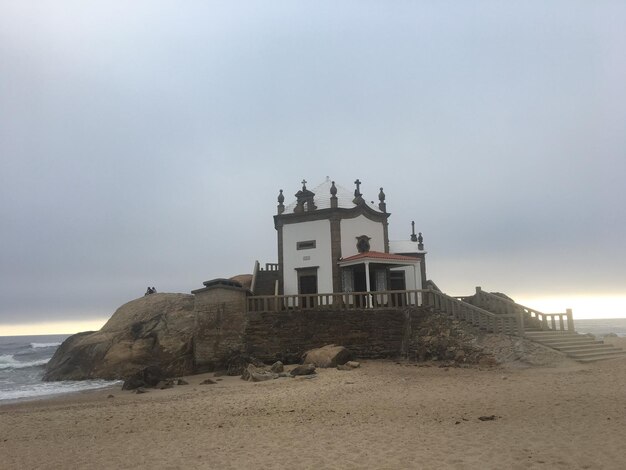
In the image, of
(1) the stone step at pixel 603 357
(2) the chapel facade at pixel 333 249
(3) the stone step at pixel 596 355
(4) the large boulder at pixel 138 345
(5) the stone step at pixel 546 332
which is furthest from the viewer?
(2) the chapel facade at pixel 333 249

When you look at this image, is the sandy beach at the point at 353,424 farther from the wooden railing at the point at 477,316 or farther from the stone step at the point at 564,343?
the wooden railing at the point at 477,316

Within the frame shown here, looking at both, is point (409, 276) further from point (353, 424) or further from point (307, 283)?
point (353, 424)

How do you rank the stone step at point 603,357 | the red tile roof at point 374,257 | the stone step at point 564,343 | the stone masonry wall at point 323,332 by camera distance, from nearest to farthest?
the stone step at point 603,357 < the stone step at point 564,343 < the stone masonry wall at point 323,332 < the red tile roof at point 374,257

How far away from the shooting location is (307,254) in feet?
91.2

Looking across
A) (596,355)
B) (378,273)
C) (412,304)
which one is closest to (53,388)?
(378,273)

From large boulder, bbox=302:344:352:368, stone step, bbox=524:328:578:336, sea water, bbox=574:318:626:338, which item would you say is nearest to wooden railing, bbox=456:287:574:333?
stone step, bbox=524:328:578:336

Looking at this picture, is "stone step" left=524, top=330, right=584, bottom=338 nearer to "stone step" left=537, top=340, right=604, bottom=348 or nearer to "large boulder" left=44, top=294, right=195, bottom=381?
"stone step" left=537, top=340, right=604, bottom=348

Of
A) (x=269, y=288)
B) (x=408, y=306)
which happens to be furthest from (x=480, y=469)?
(x=269, y=288)

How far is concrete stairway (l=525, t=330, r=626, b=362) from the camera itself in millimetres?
17484

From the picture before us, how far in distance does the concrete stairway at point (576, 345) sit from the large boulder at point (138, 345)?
1572 cm

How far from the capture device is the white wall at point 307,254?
27203 mm

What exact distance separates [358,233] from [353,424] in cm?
1836

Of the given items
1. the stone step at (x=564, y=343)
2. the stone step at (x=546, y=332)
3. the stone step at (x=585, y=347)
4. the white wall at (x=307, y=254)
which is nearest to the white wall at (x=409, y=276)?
the white wall at (x=307, y=254)

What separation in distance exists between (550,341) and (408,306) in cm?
620
